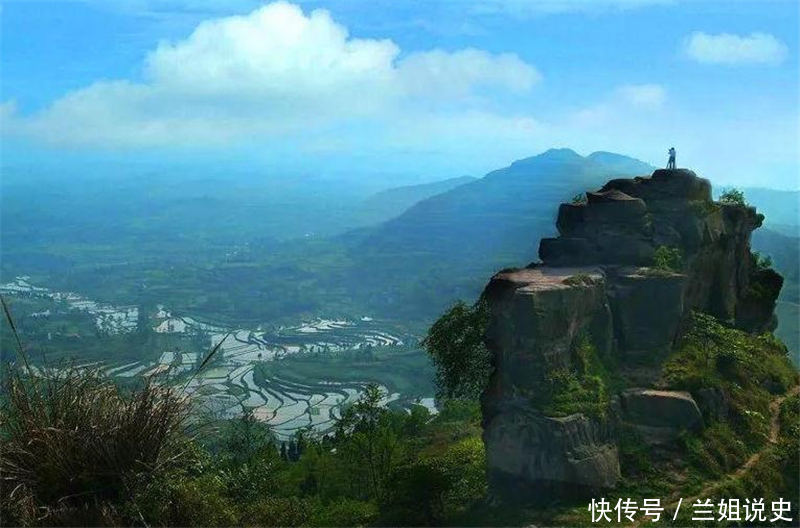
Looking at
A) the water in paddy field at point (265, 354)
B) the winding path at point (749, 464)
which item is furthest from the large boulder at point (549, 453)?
the water in paddy field at point (265, 354)

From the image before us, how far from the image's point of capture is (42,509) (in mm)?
5629

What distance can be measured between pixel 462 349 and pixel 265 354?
77.6m

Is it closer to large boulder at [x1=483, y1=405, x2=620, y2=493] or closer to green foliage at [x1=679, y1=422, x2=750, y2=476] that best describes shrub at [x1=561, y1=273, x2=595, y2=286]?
large boulder at [x1=483, y1=405, x2=620, y2=493]

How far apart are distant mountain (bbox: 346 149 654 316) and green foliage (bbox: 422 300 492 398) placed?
85933 mm

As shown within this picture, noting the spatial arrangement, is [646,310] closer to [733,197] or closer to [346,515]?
[346,515]

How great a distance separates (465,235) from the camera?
158000mm

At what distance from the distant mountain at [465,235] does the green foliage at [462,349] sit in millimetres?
85933

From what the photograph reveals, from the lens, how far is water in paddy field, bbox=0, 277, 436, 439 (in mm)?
64750

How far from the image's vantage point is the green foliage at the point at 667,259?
17516mm

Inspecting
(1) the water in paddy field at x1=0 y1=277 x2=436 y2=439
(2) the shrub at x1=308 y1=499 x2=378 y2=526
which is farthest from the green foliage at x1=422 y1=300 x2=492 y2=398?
(1) the water in paddy field at x1=0 y1=277 x2=436 y2=439

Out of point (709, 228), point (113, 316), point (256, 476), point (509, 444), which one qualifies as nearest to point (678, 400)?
point (509, 444)

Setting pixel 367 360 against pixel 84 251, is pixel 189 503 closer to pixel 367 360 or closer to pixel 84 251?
pixel 367 360

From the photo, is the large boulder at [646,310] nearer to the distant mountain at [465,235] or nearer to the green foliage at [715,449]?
the green foliage at [715,449]

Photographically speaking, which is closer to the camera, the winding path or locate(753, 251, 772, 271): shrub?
the winding path
